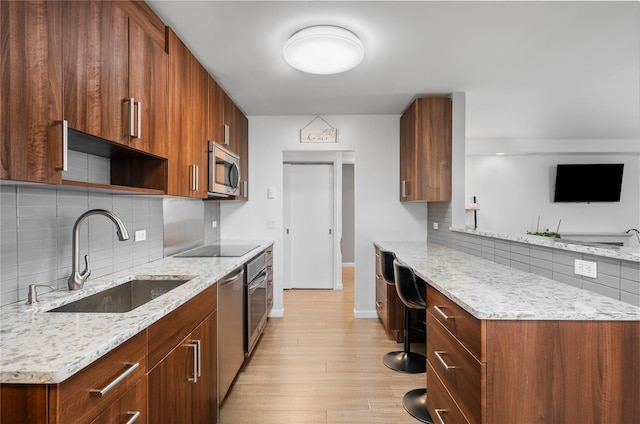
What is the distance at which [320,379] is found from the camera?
236cm

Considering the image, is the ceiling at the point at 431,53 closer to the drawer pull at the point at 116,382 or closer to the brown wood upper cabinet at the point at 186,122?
the brown wood upper cabinet at the point at 186,122

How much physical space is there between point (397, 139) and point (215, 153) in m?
2.17

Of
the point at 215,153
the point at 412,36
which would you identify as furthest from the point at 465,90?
the point at 215,153

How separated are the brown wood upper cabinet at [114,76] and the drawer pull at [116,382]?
862 mm

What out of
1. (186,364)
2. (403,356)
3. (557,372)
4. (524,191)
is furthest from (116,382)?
(524,191)

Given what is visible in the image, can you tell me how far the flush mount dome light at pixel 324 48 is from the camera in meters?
1.89

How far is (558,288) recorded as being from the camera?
1507 mm

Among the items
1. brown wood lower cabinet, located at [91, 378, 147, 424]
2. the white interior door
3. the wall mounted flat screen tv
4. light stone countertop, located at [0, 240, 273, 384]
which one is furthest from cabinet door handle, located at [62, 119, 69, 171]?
the wall mounted flat screen tv

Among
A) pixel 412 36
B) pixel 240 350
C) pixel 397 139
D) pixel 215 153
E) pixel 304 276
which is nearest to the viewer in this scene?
pixel 412 36

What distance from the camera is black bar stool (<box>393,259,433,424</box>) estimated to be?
204cm

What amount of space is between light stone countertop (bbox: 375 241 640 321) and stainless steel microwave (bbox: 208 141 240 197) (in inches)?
64.6

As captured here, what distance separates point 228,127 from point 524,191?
16.9 ft

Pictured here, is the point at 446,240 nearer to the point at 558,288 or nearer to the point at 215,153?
the point at 558,288

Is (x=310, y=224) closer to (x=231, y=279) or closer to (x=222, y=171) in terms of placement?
(x=222, y=171)
